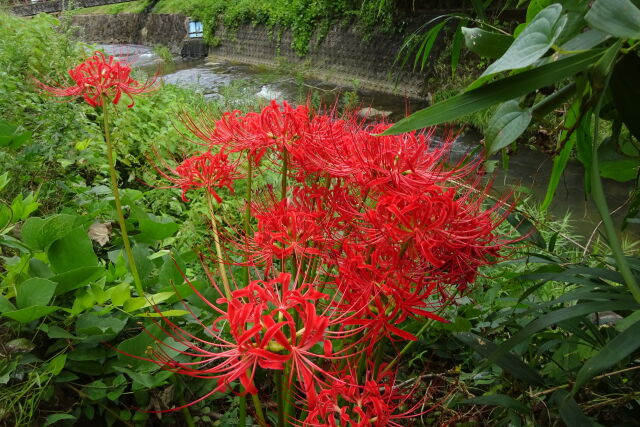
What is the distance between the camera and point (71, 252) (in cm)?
116

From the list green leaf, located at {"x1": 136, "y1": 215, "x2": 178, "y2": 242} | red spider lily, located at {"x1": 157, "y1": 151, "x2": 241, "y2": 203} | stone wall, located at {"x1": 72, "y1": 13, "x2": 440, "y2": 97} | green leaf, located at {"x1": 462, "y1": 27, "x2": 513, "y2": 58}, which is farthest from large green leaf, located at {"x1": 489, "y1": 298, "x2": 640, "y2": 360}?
stone wall, located at {"x1": 72, "y1": 13, "x2": 440, "y2": 97}

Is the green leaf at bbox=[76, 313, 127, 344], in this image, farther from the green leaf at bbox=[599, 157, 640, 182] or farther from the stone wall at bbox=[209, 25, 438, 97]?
the stone wall at bbox=[209, 25, 438, 97]

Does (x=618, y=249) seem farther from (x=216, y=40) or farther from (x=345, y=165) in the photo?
(x=216, y=40)

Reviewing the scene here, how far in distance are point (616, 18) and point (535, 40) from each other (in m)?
0.06

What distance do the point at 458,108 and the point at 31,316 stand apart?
3.20ft

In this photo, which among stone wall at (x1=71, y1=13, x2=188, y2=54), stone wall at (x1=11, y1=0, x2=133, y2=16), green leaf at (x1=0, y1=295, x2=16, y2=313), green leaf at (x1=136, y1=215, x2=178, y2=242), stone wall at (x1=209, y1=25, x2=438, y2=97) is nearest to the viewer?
green leaf at (x1=0, y1=295, x2=16, y2=313)

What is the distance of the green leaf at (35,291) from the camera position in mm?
1003

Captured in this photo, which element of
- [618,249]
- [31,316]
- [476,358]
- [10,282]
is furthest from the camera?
[476,358]

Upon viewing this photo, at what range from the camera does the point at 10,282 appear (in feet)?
3.66

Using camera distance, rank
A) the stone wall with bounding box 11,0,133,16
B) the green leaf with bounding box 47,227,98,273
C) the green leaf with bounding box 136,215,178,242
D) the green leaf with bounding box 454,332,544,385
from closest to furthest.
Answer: the green leaf with bounding box 454,332,544,385, the green leaf with bounding box 47,227,98,273, the green leaf with bounding box 136,215,178,242, the stone wall with bounding box 11,0,133,16

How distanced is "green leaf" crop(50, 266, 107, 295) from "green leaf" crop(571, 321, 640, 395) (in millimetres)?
968

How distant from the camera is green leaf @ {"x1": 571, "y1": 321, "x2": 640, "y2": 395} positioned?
1.76ft

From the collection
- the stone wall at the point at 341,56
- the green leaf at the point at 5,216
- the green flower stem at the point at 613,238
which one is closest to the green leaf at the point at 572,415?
the green flower stem at the point at 613,238

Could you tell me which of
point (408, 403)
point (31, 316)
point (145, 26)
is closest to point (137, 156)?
point (31, 316)
